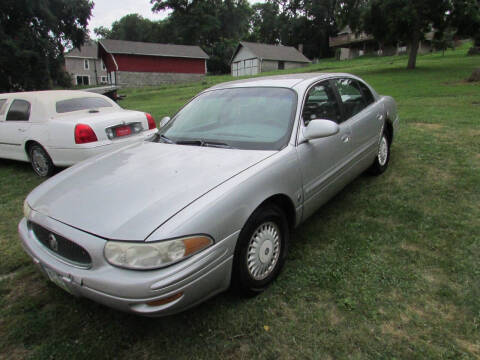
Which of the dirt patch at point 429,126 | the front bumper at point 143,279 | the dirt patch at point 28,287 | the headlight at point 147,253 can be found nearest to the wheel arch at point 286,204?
the front bumper at point 143,279

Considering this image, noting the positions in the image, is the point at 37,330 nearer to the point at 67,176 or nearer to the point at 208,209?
the point at 67,176

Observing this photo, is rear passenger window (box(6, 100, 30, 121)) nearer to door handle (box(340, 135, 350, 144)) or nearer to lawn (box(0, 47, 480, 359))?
lawn (box(0, 47, 480, 359))

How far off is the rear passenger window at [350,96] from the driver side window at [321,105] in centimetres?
20

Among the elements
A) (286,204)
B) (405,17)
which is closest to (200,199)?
(286,204)

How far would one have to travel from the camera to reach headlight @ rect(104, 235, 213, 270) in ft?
6.44

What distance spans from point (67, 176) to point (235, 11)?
230 ft

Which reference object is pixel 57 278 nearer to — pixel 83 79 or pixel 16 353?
pixel 16 353

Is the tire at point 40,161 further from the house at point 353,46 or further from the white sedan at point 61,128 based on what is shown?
the house at point 353,46

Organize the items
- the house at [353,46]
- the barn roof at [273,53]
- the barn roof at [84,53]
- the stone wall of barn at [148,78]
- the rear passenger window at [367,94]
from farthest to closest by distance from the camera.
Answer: the house at [353,46] < the barn roof at [84,53] < the barn roof at [273,53] < the stone wall of barn at [148,78] < the rear passenger window at [367,94]

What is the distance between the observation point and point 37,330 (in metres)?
2.41

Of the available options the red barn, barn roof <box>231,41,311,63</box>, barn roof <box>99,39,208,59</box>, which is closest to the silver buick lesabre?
the red barn

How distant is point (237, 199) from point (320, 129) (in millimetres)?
1059

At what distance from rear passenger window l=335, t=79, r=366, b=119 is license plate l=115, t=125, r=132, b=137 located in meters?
3.39

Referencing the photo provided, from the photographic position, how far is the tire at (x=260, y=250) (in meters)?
2.38
